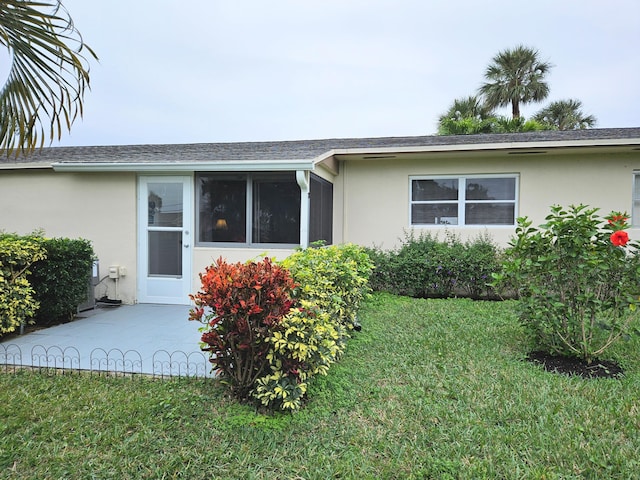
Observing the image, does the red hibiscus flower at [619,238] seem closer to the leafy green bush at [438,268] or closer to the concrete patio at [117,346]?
the concrete patio at [117,346]

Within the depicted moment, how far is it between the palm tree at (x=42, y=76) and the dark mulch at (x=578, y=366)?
17.8 ft

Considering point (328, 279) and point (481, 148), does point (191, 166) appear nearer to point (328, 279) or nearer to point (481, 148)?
point (328, 279)

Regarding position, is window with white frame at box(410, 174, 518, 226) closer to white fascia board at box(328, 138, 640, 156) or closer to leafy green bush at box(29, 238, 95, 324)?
white fascia board at box(328, 138, 640, 156)

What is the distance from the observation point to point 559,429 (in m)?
2.80

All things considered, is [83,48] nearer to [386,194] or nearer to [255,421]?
[255,421]

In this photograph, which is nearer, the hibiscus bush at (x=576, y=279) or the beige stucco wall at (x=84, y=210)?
the hibiscus bush at (x=576, y=279)

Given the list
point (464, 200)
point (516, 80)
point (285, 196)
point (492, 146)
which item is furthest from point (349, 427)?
point (516, 80)

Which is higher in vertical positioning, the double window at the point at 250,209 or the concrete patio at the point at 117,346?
the double window at the point at 250,209

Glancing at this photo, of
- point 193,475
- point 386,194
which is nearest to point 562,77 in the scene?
point 386,194

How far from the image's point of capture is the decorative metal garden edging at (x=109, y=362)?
388 cm

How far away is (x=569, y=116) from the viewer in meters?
21.5

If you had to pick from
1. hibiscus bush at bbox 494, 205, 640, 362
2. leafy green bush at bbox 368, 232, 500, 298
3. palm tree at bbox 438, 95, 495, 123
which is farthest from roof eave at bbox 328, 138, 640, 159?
palm tree at bbox 438, 95, 495, 123

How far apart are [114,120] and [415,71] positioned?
16.5 m

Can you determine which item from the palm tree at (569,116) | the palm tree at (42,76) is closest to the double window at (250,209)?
the palm tree at (42,76)
